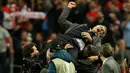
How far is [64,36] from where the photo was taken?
14633 millimetres

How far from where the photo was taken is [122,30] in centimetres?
2072

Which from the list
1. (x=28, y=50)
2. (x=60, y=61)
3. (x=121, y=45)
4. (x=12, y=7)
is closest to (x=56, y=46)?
(x=60, y=61)

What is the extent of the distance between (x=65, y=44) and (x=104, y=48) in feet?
2.93

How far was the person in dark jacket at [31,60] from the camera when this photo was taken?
14625mm

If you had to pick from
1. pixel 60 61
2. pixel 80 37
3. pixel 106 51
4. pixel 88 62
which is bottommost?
pixel 60 61

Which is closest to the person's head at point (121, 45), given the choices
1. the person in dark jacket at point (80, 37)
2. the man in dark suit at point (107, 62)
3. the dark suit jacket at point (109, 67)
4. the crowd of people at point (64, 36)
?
the crowd of people at point (64, 36)

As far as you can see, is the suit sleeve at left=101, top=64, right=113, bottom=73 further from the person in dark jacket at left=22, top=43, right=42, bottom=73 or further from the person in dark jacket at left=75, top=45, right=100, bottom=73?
the person in dark jacket at left=22, top=43, right=42, bottom=73

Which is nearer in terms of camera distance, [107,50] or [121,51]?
[107,50]

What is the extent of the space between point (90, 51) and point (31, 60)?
4.40ft

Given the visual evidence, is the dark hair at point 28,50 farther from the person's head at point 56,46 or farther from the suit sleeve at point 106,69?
the suit sleeve at point 106,69

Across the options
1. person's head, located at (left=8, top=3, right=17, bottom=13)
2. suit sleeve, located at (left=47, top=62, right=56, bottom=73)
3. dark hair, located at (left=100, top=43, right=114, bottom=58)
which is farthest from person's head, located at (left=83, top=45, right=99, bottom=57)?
person's head, located at (left=8, top=3, right=17, bottom=13)

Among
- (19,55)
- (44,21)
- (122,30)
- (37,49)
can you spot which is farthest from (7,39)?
(37,49)

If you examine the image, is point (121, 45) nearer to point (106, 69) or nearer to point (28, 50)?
point (28, 50)

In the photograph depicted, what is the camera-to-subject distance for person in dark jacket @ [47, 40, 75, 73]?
13000mm
